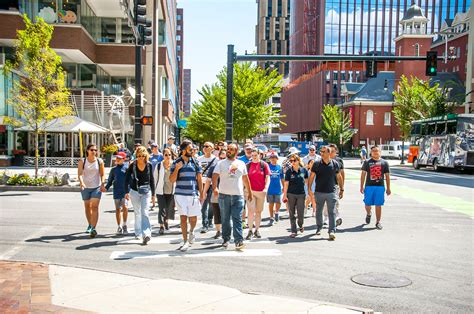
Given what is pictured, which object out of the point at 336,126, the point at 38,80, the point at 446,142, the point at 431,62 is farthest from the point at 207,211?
the point at 336,126

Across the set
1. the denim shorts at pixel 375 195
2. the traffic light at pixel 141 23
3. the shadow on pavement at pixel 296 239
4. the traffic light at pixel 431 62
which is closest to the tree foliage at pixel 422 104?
the traffic light at pixel 431 62

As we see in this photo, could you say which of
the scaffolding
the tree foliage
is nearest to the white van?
the tree foliage

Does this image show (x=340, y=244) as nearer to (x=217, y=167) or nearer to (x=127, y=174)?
(x=217, y=167)

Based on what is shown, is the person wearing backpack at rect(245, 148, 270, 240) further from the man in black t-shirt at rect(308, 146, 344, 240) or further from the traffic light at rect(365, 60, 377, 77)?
the traffic light at rect(365, 60, 377, 77)

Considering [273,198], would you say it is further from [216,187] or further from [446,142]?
[446,142]

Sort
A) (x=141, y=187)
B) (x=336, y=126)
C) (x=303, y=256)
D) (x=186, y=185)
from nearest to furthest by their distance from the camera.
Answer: (x=303, y=256)
(x=186, y=185)
(x=141, y=187)
(x=336, y=126)

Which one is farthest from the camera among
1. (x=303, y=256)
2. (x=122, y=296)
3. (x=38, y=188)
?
(x=38, y=188)

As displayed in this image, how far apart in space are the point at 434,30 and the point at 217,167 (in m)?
107

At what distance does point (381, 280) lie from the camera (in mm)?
6879

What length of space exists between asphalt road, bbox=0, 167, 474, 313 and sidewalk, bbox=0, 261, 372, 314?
49cm

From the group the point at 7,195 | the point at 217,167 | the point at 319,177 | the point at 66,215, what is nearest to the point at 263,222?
the point at 319,177

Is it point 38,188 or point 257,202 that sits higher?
point 257,202

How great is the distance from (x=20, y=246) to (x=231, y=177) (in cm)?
400

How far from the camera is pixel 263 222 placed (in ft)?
39.8
